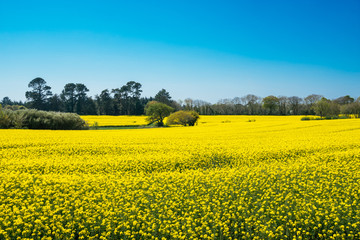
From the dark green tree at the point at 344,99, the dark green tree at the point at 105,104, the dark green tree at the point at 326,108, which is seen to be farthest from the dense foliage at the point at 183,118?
the dark green tree at the point at 344,99

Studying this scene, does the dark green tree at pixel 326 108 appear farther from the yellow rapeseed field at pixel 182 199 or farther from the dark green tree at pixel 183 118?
the yellow rapeseed field at pixel 182 199

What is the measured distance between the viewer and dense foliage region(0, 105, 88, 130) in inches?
1217

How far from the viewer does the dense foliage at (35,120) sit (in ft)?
101

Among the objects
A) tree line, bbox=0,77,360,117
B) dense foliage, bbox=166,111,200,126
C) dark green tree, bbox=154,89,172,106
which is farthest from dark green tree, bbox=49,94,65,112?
dense foliage, bbox=166,111,200,126

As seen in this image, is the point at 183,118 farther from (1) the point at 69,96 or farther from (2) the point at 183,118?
(1) the point at 69,96

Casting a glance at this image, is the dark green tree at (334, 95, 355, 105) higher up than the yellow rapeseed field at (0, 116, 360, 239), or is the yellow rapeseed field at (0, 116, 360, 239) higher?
the dark green tree at (334, 95, 355, 105)

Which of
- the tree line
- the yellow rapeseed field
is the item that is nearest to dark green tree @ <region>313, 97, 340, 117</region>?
the tree line

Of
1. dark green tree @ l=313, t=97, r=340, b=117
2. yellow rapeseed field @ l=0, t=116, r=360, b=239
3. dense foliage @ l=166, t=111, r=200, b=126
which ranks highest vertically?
dark green tree @ l=313, t=97, r=340, b=117

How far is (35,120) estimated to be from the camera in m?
32.0

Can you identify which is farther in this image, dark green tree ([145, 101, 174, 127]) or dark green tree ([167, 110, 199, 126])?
dark green tree ([145, 101, 174, 127])

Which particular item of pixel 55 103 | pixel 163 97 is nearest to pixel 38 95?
pixel 55 103

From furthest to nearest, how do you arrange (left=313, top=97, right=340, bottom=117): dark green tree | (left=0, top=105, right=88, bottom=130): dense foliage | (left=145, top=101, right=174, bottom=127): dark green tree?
(left=313, top=97, right=340, bottom=117): dark green tree
(left=145, top=101, right=174, bottom=127): dark green tree
(left=0, top=105, right=88, bottom=130): dense foliage

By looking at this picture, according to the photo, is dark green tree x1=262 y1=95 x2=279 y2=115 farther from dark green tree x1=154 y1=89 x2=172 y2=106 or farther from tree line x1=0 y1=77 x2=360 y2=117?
dark green tree x1=154 y1=89 x2=172 y2=106

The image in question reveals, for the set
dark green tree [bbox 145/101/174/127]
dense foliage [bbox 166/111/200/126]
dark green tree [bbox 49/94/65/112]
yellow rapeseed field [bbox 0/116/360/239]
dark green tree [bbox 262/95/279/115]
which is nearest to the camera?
yellow rapeseed field [bbox 0/116/360/239]
